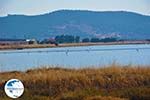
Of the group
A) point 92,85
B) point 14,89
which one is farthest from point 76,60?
point 14,89

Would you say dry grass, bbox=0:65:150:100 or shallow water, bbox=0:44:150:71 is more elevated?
dry grass, bbox=0:65:150:100

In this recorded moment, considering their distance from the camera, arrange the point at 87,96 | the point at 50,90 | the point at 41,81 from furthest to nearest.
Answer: the point at 41,81, the point at 50,90, the point at 87,96

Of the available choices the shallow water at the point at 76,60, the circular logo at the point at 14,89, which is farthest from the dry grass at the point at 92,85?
the circular logo at the point at 14,89

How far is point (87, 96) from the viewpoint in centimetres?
1330

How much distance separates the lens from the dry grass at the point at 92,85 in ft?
44.6

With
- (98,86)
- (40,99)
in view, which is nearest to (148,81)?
(98,86)

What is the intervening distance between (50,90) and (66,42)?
13879 centimetres

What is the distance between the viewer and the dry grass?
13586mm

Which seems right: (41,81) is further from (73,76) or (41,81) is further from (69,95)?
(69,95)

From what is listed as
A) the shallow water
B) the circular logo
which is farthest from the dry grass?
the circular logo

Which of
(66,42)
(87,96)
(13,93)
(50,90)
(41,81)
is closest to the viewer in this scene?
(13,93)

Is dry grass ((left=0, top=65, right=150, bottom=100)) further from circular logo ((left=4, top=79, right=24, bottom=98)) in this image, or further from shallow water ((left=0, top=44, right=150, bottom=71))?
circular logo ((left=4, top=79, right=24, bottom=98))

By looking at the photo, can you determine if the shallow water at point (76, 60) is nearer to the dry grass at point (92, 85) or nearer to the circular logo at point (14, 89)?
the dry grass at point (92, 85)

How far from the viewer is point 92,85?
15.6 metres
